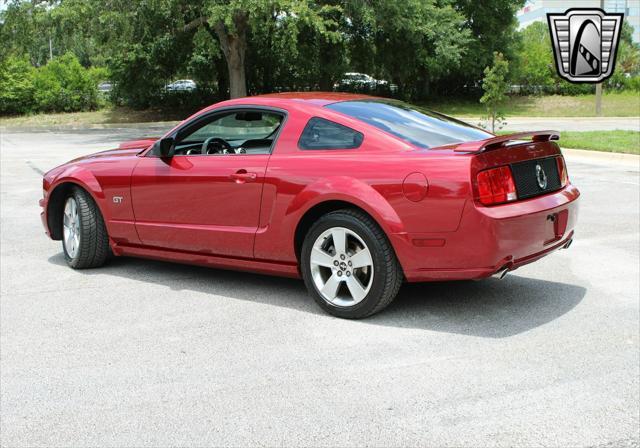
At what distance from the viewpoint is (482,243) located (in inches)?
191

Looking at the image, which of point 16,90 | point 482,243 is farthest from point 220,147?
point 16,90

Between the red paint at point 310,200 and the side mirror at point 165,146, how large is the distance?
73 millimetres

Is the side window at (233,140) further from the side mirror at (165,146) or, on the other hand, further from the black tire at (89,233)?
the black tire at (89,233)

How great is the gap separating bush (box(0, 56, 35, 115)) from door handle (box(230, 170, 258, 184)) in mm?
38137

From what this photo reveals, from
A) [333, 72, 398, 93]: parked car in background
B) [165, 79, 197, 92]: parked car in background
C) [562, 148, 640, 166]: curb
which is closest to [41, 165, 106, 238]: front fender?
[562, 148, 640, 166]: curb

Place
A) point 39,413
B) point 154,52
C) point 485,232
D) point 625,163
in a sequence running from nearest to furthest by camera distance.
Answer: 1. point 39,413
2. point 485,232
3. point 625,163
4. point 154,52

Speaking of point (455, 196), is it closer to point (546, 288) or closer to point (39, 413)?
point (546, 288)

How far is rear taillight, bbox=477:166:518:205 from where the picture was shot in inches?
192

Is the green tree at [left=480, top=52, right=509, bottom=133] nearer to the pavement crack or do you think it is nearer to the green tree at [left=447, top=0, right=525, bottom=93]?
the pavement crack

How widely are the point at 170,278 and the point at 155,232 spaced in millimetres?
506

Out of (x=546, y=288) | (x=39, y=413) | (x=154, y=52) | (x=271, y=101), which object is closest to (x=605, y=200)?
(x=546, y=288)

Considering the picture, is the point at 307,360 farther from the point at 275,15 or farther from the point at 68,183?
the point at 275,15

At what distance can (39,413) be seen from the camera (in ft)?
13.0

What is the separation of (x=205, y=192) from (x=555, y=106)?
40.6 metres
